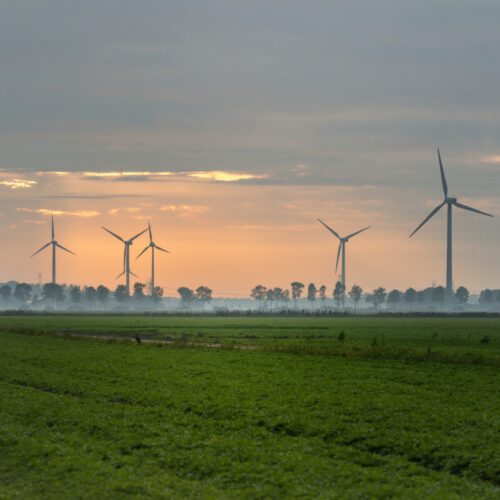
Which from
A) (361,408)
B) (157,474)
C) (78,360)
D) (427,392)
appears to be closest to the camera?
(157,474)

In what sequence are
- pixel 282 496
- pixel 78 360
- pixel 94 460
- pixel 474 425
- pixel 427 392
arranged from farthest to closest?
1. pixel 78 360
2. pixel 427 392
3. pixel 474 425
4. pixel 94 460
5. pixel 282 496

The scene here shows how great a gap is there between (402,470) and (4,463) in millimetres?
15316

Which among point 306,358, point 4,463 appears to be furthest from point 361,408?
point 306,358

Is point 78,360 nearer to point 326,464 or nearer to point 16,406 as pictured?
point 16,406

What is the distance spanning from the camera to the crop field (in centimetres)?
2244

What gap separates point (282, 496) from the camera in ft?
69.1

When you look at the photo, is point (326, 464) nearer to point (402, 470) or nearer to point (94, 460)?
point (402, 470)

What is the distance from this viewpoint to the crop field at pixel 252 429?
22.4 m

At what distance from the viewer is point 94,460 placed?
2519 cm

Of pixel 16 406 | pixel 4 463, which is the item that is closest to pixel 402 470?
pixel 4 463

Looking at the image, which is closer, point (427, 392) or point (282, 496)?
point (282, 496)

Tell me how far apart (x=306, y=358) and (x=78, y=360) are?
20.3 metres

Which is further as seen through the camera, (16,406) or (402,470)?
(16,406)

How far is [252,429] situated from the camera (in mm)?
30312
